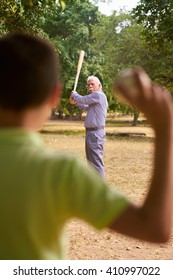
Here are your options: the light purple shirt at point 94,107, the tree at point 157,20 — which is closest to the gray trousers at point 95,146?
the light purple shirt at point 94,107

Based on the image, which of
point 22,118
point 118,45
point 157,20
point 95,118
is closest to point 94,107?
point 95,118

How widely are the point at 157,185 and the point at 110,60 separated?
3182 centimetres

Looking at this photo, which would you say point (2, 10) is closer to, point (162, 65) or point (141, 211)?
point (141, 211)

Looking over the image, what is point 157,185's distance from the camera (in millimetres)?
1163

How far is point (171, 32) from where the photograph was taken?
20000 millimetres

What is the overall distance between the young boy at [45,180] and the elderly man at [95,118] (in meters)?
6.75

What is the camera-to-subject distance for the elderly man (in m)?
8.00

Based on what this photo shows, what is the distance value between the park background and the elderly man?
97cm

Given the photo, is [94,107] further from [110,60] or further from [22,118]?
[110,60]

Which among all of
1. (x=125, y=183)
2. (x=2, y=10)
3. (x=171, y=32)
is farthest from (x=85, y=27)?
(x=125, y=183)

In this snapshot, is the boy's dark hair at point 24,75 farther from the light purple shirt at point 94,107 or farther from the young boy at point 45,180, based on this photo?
the light purple shirt at point 94,107

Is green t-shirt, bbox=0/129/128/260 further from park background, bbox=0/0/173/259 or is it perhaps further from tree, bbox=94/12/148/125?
tree, bbox=94/12/148/125

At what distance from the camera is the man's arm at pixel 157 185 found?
1.16m

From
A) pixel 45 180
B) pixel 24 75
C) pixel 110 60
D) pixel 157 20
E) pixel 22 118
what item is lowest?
pixel 45 180
